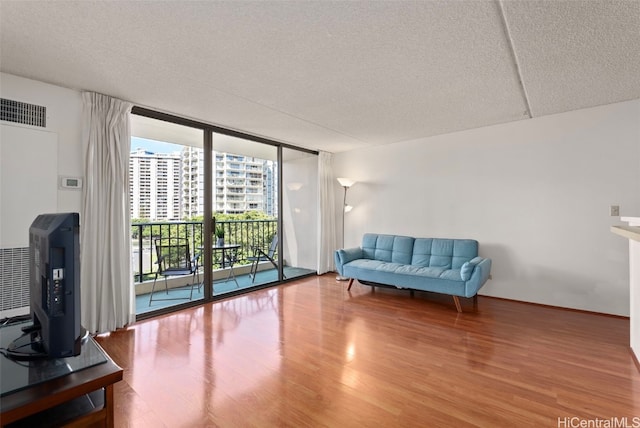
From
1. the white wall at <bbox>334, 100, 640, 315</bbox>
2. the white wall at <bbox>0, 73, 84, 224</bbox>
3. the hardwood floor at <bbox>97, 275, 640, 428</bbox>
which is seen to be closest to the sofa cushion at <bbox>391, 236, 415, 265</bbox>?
the white wall at <bbox>334, 100, 640, 315</bbox>

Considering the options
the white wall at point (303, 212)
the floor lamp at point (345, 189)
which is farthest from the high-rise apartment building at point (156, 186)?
the floor lamp at point (345, 189)

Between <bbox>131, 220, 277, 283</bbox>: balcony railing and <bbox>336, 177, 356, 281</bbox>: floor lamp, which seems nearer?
<bbox>131, 220, 277, 283</bbox>: balcony railing

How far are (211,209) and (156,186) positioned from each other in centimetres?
84

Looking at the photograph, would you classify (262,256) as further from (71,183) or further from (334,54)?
(334,54)

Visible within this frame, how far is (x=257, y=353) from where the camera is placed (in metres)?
2.45

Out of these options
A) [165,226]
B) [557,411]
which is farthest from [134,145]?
[557,411]

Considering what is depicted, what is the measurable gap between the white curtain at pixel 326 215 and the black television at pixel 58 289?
444 centimetres

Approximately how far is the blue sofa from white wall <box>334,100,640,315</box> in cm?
31

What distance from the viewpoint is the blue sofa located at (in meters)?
3.42

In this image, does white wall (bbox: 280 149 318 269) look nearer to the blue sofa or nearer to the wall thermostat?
the blue sofa

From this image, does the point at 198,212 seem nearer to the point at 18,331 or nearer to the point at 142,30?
→ the point at 142,30

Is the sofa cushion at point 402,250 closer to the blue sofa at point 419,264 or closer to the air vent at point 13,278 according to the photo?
the blue sofa at point 419,264

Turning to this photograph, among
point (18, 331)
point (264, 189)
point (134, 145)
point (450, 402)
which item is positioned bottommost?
point (450, 402)

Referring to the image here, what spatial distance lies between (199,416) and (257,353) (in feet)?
2.51
